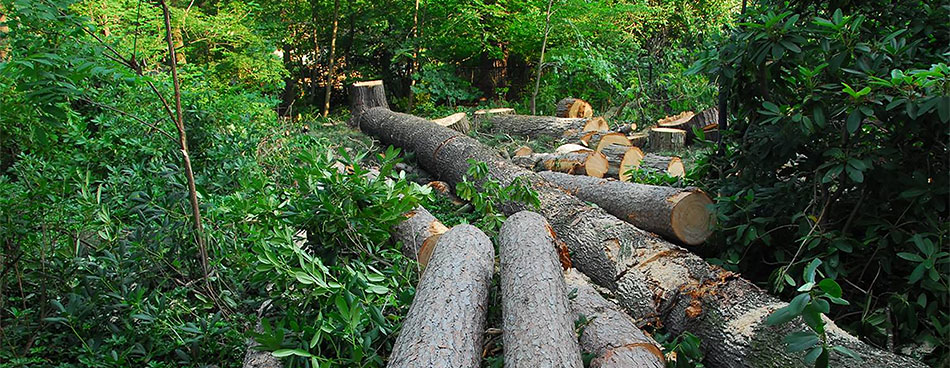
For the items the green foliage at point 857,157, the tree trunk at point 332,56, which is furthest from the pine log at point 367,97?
the green foliage at point 857,157

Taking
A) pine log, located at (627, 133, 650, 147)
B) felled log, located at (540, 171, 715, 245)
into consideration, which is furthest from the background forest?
pine log, located at (627, 133, 650, 147)

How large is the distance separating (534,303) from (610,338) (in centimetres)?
34

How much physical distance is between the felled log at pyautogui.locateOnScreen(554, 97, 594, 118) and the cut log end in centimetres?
533

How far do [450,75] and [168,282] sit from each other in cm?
823

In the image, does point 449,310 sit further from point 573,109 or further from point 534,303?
point 573,109

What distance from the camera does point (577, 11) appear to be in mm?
9188

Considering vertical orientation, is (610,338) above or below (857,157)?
below

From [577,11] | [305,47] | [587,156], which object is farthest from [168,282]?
[305,47]

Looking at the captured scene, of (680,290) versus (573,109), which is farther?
(573,109)

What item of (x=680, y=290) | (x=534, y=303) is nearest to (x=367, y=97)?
(x=680, y=290)

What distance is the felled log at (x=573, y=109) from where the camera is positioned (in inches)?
344

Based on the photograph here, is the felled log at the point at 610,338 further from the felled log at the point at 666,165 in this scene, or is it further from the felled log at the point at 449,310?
the felled log at the point at 666,165

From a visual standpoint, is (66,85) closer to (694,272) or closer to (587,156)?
(694,272)

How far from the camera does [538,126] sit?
782 centimetres
